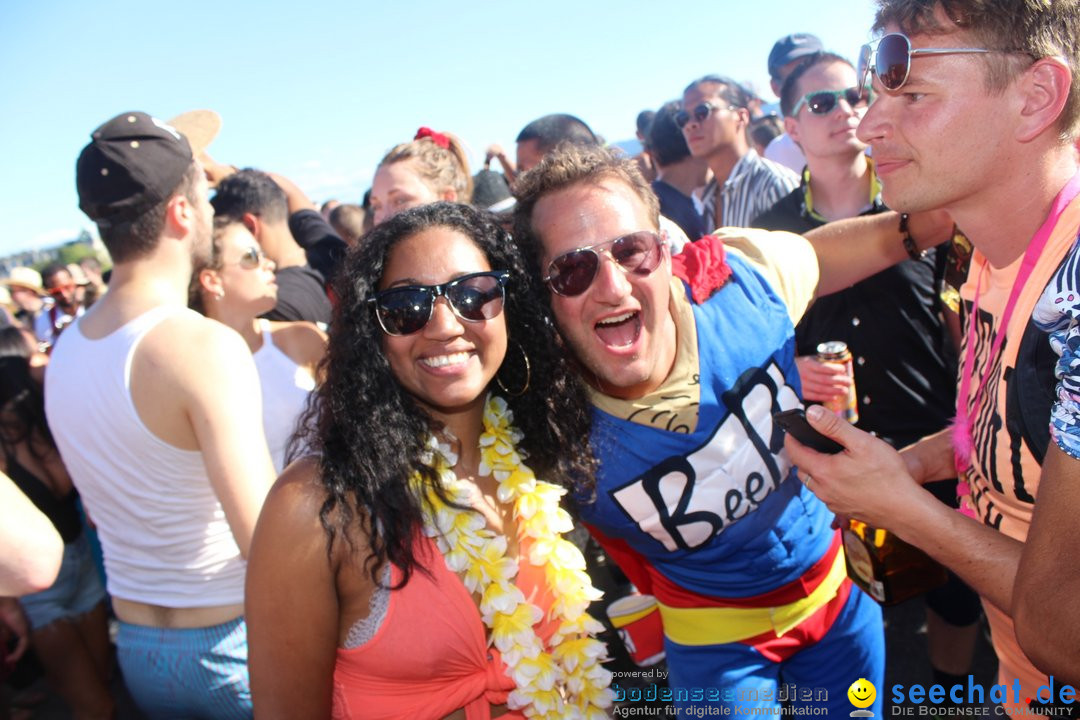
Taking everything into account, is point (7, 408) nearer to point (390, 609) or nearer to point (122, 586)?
point (122, 586)

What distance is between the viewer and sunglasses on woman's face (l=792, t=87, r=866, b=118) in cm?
329

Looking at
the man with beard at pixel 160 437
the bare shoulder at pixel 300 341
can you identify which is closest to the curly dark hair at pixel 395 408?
the man with beard at pixel 160 437

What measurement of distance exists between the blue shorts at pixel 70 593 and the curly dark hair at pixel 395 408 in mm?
2406

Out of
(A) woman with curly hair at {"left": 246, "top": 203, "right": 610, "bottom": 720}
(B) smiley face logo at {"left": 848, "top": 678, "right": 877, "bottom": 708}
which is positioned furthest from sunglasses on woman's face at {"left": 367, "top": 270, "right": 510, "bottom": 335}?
(B) smiley face logo at {"left": 848, "top": 678, "right": 877, "bottom": 708}

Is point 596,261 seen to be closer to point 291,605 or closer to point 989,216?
point 989,216

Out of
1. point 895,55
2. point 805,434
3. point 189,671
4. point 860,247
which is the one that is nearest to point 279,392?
point 189,671

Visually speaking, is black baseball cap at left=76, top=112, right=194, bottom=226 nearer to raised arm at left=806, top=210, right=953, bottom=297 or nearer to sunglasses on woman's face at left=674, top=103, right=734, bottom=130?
raised arm at left=806, top=210, right=953, bottom=297

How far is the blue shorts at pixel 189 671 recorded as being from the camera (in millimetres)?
2012

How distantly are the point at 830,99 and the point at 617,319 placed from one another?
83.6 inches

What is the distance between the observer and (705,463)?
1.96 m

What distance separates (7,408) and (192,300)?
56.4 inches

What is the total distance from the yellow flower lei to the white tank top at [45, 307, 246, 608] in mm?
841

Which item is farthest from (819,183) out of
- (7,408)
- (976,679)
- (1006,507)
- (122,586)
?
(7,408)

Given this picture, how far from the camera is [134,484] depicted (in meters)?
2.02
